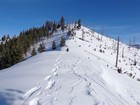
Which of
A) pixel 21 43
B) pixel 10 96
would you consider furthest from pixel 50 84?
pixel 21 43

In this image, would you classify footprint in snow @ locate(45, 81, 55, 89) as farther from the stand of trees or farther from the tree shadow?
the stand of trees

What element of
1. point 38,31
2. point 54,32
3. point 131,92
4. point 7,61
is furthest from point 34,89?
point 54,32

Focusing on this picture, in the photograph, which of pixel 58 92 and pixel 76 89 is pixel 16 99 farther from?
pixel 76 89

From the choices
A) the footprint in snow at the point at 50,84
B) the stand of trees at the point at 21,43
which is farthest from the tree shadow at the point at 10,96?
the stand of trees at the point at 21,43

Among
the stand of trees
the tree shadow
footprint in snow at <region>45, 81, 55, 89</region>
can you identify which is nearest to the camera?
the tree shadow

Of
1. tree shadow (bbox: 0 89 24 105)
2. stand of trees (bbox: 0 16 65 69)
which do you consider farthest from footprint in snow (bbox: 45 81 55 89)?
stand of trees (bbox: 0 16 65 69)

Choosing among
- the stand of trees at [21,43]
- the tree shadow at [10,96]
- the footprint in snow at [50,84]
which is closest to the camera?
the tree shadow at [10,96]

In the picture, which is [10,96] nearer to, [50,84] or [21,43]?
[50,84]

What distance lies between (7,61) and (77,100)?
145 feet

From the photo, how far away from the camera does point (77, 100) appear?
32.3 feet

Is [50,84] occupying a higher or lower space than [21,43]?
lower

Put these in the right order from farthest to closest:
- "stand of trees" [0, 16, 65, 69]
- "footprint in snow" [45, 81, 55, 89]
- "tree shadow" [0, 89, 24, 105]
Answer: "stand of trees" [0, 16, 65, 69] → "footprint in snow" [45, 81, 55, 89] → "tree shadow" [0, 89, 24, 105]

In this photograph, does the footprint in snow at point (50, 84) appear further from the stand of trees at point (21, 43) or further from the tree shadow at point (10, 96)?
the stand of trees at point (21, 43)

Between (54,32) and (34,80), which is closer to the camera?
(34,80)
